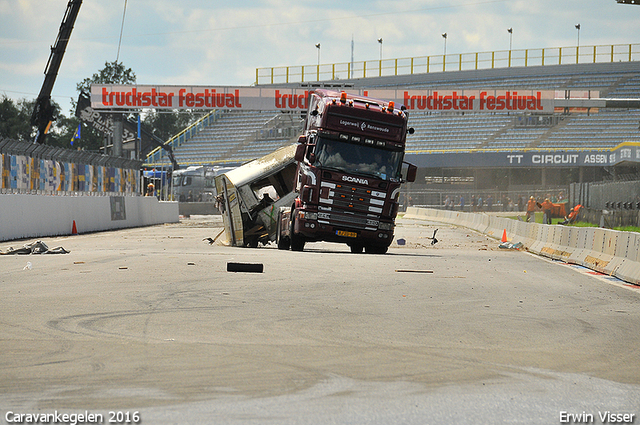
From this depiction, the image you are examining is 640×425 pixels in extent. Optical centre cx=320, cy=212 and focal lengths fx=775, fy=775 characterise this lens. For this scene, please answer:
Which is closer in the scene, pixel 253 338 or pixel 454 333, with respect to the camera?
pixel 253 338

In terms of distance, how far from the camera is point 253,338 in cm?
724

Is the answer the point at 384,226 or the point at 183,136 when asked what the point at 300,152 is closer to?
the point at 384,226

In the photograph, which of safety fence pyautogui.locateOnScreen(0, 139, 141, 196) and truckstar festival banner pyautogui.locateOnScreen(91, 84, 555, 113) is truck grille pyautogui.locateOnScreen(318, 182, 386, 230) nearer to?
safety fence pyautogui.locateOnScreen(0, 139, 141, 196)

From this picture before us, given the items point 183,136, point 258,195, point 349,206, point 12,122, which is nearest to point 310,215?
point 349,206

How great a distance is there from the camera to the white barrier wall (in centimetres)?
2395

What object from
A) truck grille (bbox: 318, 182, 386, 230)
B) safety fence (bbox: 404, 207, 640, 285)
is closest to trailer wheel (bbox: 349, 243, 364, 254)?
truck grille (bbox: 318, 182, 386, 230)

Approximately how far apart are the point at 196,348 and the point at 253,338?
700 millimetres

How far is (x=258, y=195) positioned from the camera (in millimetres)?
21766

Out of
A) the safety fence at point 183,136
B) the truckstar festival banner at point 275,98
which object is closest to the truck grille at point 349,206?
the truckstar festival banner at point 275,98

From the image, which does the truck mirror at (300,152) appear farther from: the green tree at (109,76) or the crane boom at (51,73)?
the green tree at (109,76)

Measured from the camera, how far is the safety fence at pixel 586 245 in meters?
14.4

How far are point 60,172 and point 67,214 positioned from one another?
157 cm

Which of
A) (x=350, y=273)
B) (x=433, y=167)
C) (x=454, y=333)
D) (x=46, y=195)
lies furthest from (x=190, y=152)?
(x=454, y=333)

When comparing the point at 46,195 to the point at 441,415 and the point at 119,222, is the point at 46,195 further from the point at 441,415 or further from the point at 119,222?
the point at 441,415
